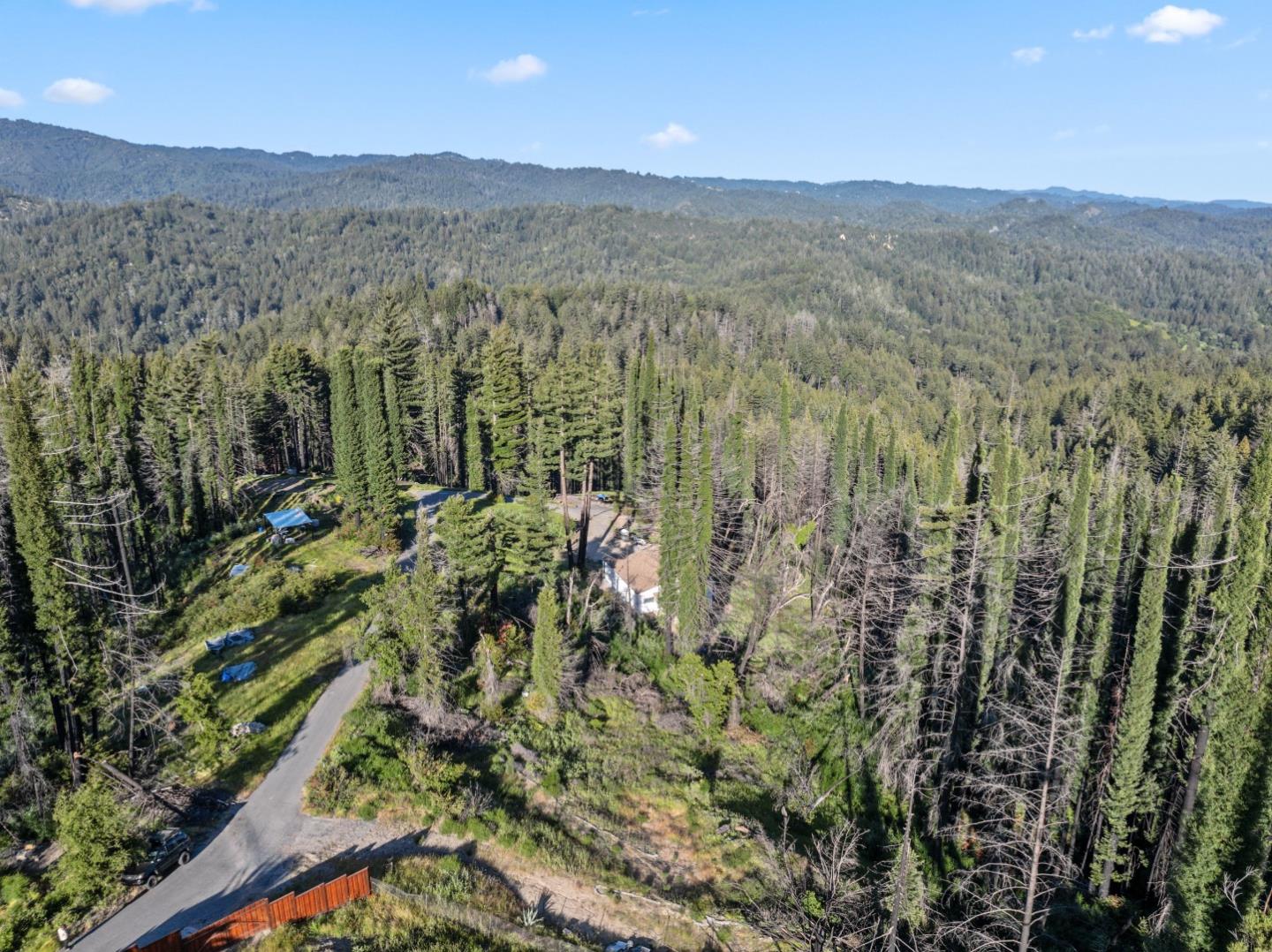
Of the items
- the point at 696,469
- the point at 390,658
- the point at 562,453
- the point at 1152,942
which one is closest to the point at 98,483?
the point at 390,658

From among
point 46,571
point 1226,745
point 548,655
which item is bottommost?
point 548,655

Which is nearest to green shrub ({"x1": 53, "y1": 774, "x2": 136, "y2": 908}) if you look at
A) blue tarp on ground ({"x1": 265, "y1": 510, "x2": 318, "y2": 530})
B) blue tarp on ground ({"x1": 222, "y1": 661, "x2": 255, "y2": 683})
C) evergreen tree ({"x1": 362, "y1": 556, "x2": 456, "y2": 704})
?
evergreen tree ({"x1": 362, "y1": 556, "x2": 456, "y2": 704})

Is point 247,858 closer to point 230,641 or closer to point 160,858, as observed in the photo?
point 160,858

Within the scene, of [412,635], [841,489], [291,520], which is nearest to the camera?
[412,635]

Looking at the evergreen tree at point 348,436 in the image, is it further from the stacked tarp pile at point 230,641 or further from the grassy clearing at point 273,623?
the stacked tarp pile at point 230,641

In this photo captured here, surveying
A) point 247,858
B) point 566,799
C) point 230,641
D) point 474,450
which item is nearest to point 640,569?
point 566,799

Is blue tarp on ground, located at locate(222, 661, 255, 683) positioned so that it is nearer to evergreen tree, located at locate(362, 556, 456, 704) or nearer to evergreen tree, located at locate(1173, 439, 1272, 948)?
evergreen tree, located at locate(362, 556, 456, 704)

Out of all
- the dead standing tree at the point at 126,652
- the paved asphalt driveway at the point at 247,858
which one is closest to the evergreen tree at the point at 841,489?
the paved asphalt driveway at the point at 247,858

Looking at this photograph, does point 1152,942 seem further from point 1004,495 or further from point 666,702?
point 666,702
